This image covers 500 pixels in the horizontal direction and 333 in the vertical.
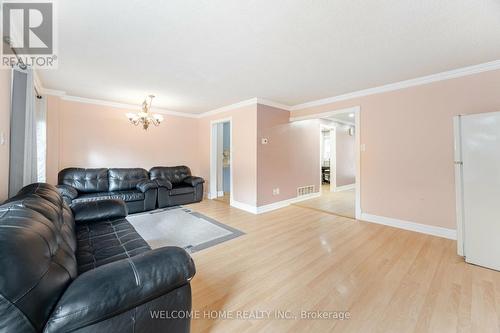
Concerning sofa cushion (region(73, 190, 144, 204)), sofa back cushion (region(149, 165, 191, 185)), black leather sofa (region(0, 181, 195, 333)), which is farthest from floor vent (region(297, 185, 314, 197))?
black leather sofa (region(0, 181, 195, 333))

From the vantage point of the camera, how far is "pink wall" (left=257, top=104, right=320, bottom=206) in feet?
14.6

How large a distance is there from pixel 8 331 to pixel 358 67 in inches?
144

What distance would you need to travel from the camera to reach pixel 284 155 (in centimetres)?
495

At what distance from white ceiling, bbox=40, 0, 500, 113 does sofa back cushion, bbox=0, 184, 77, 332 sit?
5.73 feet

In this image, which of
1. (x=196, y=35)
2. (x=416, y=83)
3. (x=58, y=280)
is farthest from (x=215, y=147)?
(x=58, y=280)

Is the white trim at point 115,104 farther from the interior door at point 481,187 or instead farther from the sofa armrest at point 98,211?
the interior door at point 481,187

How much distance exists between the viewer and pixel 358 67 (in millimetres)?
2811

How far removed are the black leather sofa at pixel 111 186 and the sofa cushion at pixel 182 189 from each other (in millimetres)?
402

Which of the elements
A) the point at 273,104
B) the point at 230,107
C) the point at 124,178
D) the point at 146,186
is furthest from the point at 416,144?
the point at 124,178

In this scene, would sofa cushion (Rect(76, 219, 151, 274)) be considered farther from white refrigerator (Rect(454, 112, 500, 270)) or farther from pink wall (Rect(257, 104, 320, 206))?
white refrigerator (Rect(454, 112, 500, 270))

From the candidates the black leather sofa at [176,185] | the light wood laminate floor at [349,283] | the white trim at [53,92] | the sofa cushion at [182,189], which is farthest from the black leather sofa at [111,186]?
the light wood laminate floor at [349,283]

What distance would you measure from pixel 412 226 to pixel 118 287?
3950 millimetres

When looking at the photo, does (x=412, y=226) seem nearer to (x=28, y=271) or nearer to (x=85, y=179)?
(x=28, y=271)

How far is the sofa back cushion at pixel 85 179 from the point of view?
4082mm
